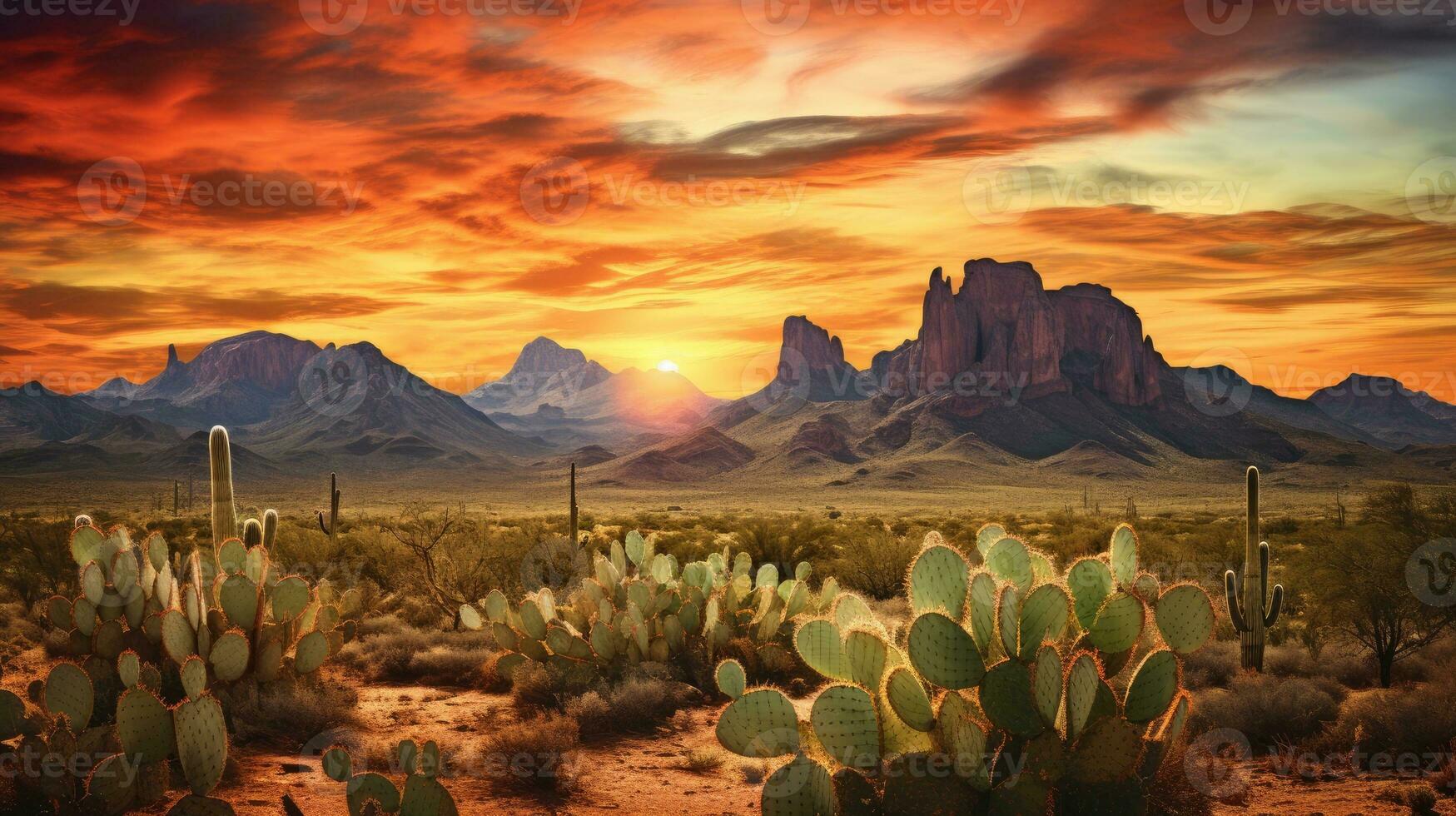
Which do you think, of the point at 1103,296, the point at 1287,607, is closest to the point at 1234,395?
the point at 1103,296

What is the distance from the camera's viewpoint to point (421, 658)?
36.8ft

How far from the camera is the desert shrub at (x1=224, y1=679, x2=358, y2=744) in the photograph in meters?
8.00

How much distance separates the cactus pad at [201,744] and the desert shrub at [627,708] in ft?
11.8

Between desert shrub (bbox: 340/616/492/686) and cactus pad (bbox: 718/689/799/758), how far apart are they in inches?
244

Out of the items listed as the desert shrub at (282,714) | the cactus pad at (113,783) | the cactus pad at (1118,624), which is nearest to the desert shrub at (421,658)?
the desert shrub at (282,714)

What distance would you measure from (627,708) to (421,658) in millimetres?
3423

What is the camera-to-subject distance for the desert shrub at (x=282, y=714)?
8000mm

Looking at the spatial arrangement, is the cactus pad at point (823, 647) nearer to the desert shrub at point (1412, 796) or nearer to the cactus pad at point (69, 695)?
the desert shrub at point (1412, 796)

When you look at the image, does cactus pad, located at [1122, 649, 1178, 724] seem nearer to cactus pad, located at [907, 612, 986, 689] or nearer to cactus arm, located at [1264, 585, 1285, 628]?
cactus pad, located at [907, 612, 986, 689]

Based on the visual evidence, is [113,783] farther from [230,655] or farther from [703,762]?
[703,762]

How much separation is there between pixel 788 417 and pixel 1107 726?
122266 millimetres

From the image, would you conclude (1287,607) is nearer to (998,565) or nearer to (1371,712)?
(1371,712)

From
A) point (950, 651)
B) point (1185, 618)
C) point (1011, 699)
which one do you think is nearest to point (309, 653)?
point (950, 651)

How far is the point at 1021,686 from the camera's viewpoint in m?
4.76
